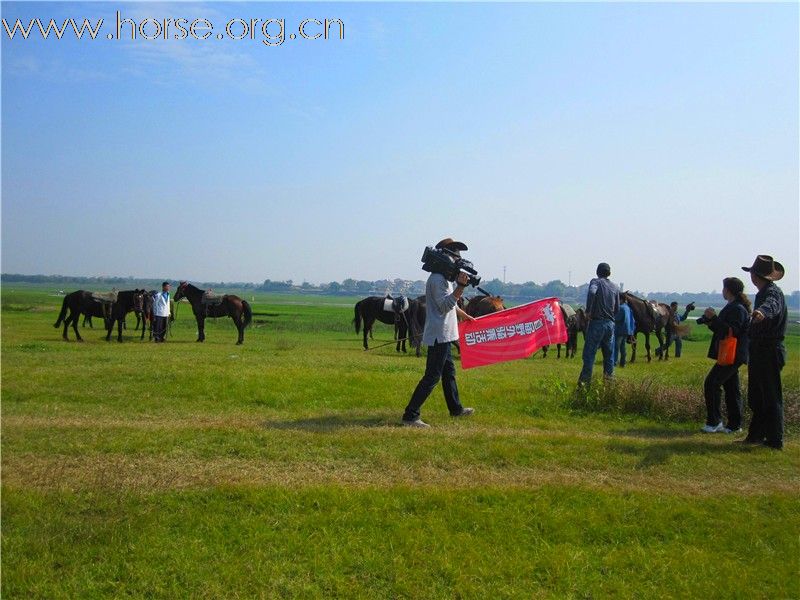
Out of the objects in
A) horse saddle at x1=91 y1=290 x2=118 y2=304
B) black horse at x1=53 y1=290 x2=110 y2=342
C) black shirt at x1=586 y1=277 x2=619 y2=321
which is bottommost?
black horse at x1=53 y1=290 x2=110 y2=342

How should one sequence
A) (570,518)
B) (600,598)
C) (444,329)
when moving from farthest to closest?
(444,329), (570,518), (600,598)

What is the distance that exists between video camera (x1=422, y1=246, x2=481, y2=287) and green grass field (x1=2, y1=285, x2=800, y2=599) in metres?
1.85

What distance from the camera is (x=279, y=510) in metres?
5.38

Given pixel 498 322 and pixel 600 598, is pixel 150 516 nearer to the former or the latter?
pixel 600 598

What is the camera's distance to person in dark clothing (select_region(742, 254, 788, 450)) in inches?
297

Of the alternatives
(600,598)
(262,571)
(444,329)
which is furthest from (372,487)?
(444,329)

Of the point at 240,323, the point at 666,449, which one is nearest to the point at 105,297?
the point at 240,323

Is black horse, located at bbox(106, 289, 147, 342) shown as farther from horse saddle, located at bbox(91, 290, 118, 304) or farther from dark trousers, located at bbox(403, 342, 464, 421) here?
dark trousers, located at bbox(403, 342, 464, 421)

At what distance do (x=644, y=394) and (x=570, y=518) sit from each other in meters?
4.93

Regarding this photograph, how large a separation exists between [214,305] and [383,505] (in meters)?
20.0

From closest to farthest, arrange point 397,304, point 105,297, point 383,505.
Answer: point 383,505 < point 105,297 < point 397,304

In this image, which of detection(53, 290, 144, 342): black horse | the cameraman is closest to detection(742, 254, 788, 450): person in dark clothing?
the cameraman

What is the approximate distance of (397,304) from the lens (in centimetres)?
2375

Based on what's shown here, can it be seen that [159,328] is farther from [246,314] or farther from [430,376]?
[430,376]
